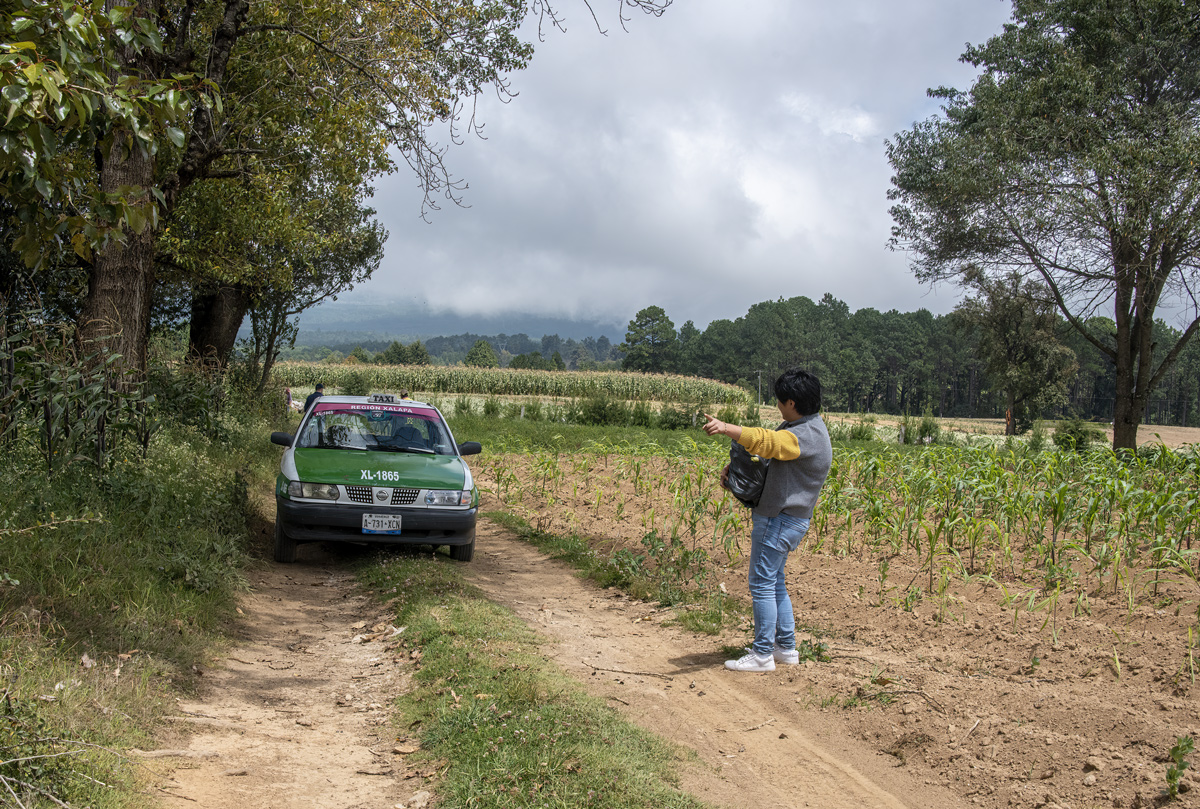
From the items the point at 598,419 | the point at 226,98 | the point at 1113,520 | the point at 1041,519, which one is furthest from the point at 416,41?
the point at 598,419

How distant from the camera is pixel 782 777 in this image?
4.04m

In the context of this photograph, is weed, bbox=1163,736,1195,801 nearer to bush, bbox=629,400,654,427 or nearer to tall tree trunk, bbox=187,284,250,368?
tall tree trunk, bbox=187,284,250,368

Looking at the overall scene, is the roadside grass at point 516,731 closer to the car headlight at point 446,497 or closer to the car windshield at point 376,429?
the car headlight at point 446,497

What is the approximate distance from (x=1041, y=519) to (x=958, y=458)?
4.22 metres

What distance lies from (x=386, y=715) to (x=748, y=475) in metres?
2.76

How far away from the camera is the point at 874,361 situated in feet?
415

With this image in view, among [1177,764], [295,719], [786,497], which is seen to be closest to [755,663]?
[786,497]

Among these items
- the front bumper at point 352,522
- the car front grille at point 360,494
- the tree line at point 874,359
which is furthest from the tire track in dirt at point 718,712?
the tree line at point 874,359

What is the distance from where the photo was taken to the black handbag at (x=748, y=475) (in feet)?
17.4

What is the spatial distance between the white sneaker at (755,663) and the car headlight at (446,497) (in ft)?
11.7

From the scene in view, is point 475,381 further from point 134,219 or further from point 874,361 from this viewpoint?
point 874,361

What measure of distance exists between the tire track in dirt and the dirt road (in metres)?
0.01

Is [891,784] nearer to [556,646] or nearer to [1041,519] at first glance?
[556,646]

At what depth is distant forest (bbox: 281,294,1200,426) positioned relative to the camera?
110 m
